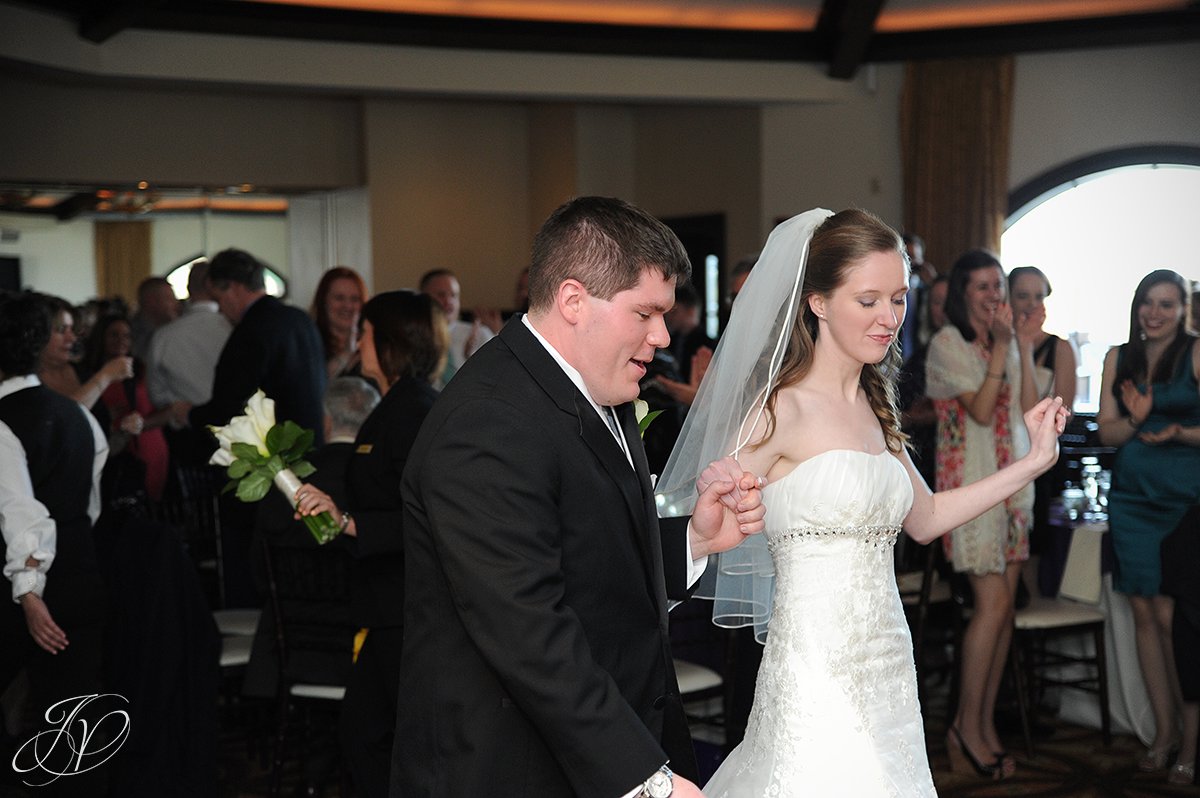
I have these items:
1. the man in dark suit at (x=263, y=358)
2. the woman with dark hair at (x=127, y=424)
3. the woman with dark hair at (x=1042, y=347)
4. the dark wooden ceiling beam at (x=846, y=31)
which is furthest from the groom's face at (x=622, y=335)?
the dark wooden ceiling beam at (x=846, y=31)

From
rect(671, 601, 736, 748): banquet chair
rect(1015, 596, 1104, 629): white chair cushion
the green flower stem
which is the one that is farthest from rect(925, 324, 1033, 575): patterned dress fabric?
the green flower stem

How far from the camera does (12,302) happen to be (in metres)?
3.77

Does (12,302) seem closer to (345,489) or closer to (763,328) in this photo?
(345,489)

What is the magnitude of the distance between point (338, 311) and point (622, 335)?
→ 4545 millimetres

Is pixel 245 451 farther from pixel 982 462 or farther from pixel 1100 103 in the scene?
pixel 1100 103

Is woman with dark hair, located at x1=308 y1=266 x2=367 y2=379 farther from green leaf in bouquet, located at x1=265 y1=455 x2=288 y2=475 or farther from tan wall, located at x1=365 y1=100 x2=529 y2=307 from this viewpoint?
tan wall, located at x1=365 y1=100 x2=529 y2=307

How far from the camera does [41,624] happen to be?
3.55 m

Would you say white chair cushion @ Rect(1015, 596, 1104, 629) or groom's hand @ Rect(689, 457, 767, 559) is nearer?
groom's hand @ Rect(689, 457, 767, 559)

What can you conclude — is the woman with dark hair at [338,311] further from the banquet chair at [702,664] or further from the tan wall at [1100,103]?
the tan wall at [1100,103]

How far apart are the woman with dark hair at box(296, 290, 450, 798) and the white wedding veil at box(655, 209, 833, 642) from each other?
85cm

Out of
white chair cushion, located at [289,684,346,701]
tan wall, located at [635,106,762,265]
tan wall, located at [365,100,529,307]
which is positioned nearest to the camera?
white chair cushion, located at [289,684,346,701]

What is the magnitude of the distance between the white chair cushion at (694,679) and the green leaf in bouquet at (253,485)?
1.36 metres

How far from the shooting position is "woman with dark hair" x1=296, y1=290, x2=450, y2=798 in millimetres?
3502

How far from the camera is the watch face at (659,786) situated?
175cm
